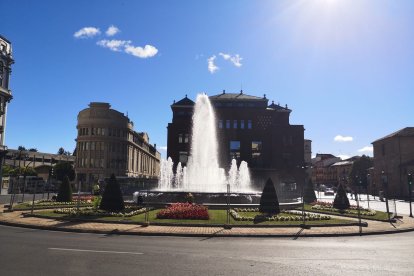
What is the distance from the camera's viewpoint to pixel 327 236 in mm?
17938

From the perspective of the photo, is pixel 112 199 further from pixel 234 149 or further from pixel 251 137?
pixel 251 137

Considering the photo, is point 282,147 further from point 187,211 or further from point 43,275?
point 43,275

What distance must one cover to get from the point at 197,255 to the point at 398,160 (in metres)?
77.1

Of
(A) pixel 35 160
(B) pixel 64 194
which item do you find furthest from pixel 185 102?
(A) pixel 35 160

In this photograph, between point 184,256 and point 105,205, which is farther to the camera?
point 105,205

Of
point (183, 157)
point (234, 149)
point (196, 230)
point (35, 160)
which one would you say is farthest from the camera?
point (35, 160)

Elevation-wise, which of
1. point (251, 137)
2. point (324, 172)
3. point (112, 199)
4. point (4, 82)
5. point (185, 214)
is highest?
point (4, 82)

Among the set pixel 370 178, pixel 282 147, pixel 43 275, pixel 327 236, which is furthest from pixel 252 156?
pixel 43 275

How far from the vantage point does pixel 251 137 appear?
82562mm

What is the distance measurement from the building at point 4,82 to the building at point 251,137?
105ft

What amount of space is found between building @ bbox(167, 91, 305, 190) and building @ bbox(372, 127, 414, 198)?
17779 millimetres

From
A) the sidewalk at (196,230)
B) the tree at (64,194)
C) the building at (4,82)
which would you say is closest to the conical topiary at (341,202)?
the sidewalk at (196,230)

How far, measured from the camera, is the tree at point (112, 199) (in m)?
25.2

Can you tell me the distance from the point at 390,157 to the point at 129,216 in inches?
2876
